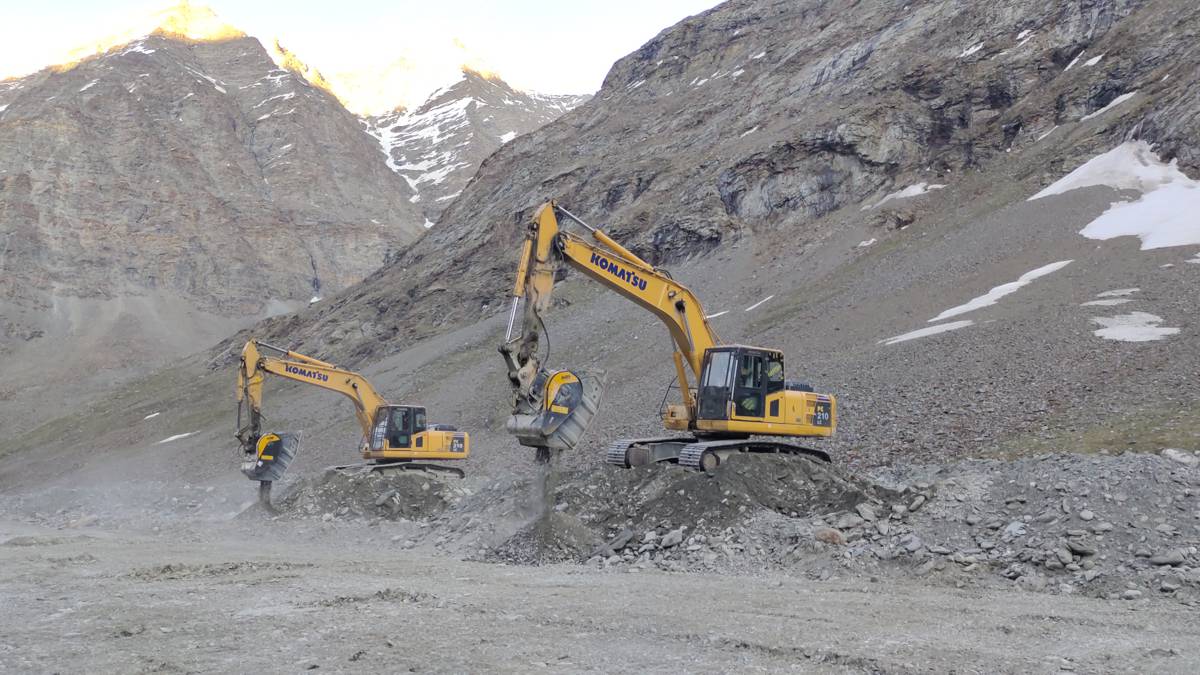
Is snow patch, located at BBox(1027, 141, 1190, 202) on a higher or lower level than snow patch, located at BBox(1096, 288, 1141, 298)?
higher

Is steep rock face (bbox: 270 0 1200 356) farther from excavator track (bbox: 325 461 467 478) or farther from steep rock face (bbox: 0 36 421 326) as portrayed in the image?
steep rock face (bbox: 0 36 421 326)

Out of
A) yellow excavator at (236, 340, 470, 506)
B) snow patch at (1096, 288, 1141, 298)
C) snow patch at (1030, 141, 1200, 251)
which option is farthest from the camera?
snow patch at (1030, 141, 1200, 251)

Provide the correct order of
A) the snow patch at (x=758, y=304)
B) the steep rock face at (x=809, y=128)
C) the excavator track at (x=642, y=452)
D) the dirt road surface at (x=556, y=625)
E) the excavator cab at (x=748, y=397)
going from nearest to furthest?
the dirt road surface at (x=556, y=625), the excavator track at (x=642, y=452), the excavator cab at (x=748, y=397), the snow patch at (x=758, y=304), the steep rock face at (x=809, y=128)

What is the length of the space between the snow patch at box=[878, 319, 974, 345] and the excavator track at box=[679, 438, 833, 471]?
1529cm

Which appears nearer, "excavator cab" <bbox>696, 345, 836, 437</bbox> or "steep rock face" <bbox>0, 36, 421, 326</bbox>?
"excavator cab" <bbox>696, 345, 836, 437</bbox>

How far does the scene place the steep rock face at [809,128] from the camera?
5528cm

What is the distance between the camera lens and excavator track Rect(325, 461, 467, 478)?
27703 mm

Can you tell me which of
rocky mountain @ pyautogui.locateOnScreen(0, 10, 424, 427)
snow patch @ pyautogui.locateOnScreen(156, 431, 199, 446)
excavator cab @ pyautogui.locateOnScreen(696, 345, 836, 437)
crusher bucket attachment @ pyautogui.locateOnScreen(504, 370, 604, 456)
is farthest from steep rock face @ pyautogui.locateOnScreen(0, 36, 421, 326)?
crusher bucket attachment @ pyautogui.locateOnScreen(504, 370, 604, 456)

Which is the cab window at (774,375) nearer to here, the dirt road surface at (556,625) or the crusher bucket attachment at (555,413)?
the crusher bucket attachment at (555,413)

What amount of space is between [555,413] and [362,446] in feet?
53.0

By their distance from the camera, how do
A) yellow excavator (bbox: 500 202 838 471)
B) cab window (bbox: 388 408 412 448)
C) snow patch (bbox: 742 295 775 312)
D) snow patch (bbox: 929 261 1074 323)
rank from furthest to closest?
1. snow patch (bbox: 742 295 775 312)
2. snow patch (bbox: 929 261 1074 323)
3. cab window (bbox: 388 408 412 448)
4. yellow excavator (bbox: 500 202 838 471)

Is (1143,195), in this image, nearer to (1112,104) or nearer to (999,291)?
(999,291)

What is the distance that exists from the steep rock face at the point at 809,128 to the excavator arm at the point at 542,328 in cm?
3551

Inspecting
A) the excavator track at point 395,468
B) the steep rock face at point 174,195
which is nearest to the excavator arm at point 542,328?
the excavator track at point 395,468
